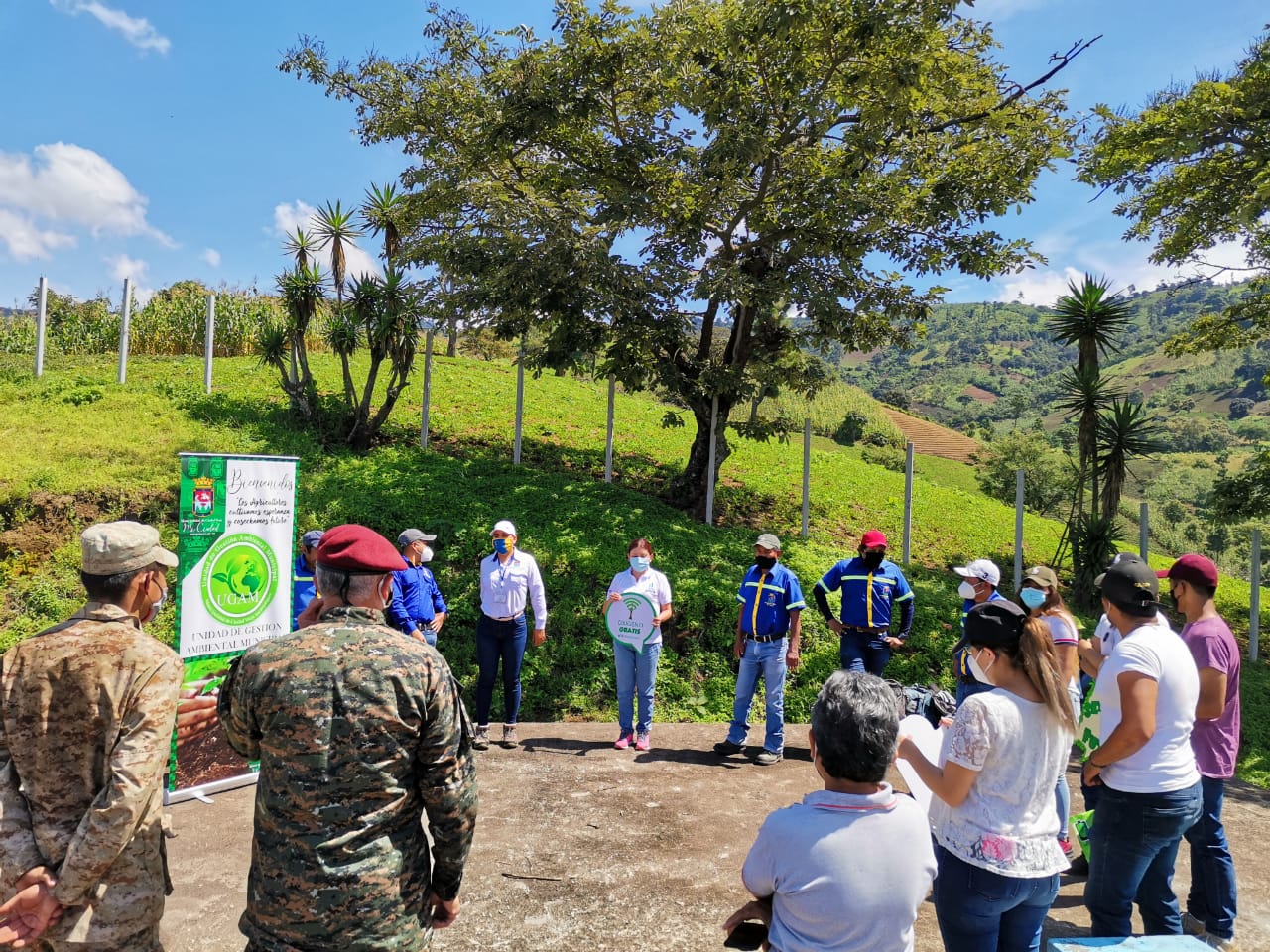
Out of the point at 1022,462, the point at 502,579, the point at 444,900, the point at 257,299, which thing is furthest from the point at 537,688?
the point at 1022,462

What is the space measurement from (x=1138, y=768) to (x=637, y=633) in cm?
371

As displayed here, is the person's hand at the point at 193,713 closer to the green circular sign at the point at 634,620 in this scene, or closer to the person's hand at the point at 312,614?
the person's hand at the point at 312,614

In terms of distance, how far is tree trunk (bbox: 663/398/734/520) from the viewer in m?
12.1

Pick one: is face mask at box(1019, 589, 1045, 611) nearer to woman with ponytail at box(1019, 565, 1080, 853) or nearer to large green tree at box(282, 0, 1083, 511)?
woman with ponytail at box(1019, 565, 1080, 853)

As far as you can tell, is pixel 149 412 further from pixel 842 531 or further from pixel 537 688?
pixel 842 531

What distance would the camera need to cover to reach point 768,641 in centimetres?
631

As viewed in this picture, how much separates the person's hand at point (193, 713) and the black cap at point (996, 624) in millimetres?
4716

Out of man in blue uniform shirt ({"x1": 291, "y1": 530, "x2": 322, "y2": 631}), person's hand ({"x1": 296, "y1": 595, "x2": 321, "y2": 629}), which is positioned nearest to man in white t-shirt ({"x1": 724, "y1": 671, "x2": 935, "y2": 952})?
person's hand ({"x1": 296, "y1": 595, "x2": 321, "y2": 629})

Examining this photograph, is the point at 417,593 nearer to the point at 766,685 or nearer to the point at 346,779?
the point at 766,685

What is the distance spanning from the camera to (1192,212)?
40.5ft

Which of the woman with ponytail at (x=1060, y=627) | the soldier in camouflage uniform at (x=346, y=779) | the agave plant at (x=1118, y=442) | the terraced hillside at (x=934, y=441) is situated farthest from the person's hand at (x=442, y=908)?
the terraced hillside at (x=934, y=441)

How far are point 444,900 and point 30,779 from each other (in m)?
1.30

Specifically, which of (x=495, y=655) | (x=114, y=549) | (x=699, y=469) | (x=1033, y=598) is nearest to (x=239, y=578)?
(x=495, y=655)

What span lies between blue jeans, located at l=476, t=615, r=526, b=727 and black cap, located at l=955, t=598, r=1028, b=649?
429 cm
